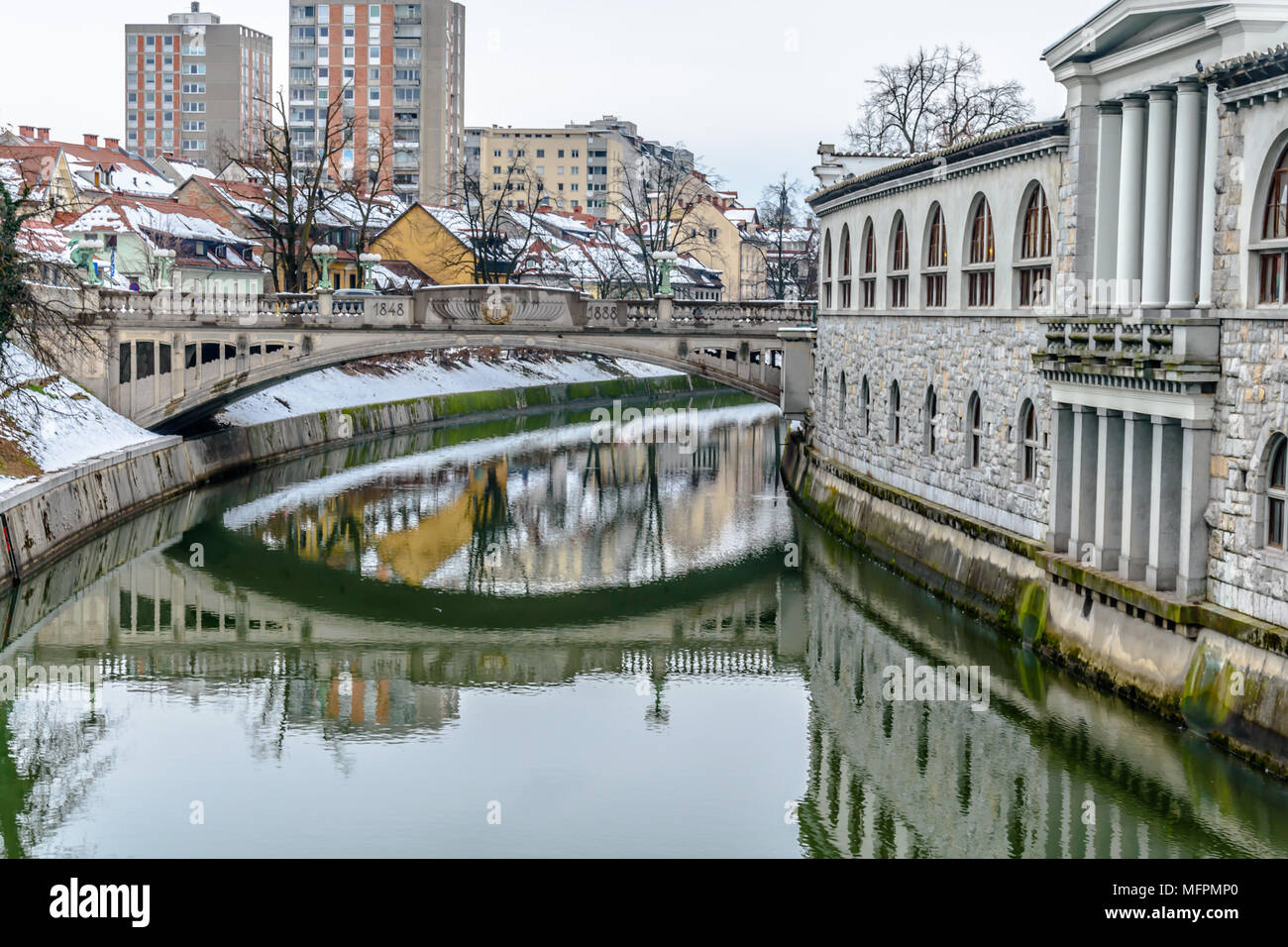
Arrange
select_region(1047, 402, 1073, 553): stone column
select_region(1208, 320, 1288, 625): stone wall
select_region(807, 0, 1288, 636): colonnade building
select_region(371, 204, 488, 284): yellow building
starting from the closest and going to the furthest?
1. select_region(1208, 320, 1288, 625): stone wall
2. select_region(807, 0, 1288, 636): colonnade building
3. select_region(1047, 402, 1073, 553): stone column
4. select_region(371, 204, 488, 284): yellow building

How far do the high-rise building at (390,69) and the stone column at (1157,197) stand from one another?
371 ft

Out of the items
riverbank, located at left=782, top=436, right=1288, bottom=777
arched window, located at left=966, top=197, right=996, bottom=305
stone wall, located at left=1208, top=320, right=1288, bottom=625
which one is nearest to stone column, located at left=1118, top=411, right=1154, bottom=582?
riverbank, located at left=782, top=436, right=1288, bottom=777

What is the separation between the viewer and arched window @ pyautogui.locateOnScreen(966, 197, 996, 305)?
28188 millimetres

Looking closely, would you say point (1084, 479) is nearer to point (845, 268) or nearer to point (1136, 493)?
point (1136, 493)

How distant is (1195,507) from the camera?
19391 millimetres

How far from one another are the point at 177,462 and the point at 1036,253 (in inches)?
939

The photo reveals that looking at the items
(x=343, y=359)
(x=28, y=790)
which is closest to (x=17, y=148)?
(x=343, y=359)

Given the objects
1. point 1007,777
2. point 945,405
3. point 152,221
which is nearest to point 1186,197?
point 1007,777

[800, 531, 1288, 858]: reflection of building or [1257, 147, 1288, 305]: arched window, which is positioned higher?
[1257, 147, 1288, 305]: arched window

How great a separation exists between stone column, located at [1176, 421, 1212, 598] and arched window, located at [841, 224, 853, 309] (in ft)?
65.0

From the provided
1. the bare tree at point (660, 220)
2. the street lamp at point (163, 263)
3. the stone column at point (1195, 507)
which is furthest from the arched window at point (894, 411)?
the bare tree at point (660, 220)

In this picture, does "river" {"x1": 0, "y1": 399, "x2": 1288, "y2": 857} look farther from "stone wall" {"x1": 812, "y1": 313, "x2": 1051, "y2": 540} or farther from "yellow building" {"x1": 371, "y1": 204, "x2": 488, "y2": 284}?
"yellow building" {"x1": 371, "y1": 204, "x2": 488, "y2": 284}

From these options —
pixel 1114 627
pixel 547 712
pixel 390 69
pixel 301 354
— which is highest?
pixel 390 69

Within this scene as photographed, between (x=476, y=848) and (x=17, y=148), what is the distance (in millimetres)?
72001
